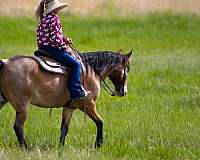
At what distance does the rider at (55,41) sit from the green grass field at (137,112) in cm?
83

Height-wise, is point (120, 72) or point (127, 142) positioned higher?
point (120, 72)

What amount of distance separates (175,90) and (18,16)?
14.6 metres

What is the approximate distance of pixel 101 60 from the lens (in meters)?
10.9

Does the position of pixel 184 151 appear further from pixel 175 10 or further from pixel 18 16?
pixel 175 10

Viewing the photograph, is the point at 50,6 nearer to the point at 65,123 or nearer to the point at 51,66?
the point at 51,66

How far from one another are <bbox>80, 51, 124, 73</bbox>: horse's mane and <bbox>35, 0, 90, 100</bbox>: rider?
398 mm

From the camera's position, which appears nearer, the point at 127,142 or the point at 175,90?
the point at 127,142

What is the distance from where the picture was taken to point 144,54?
2175 centimetres

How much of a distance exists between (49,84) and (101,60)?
3.51 feet

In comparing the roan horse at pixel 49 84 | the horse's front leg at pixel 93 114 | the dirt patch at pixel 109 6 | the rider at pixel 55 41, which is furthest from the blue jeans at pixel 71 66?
the dirt patch at pixel 109 6

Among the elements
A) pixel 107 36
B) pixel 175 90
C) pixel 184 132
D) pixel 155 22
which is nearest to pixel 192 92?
pixel 175 90

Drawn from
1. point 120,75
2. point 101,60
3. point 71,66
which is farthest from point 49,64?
point 120,75

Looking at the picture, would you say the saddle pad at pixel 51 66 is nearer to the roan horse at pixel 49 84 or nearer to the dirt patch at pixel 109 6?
the roan horse at pixel 49 84

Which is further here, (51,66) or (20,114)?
(51,66)
